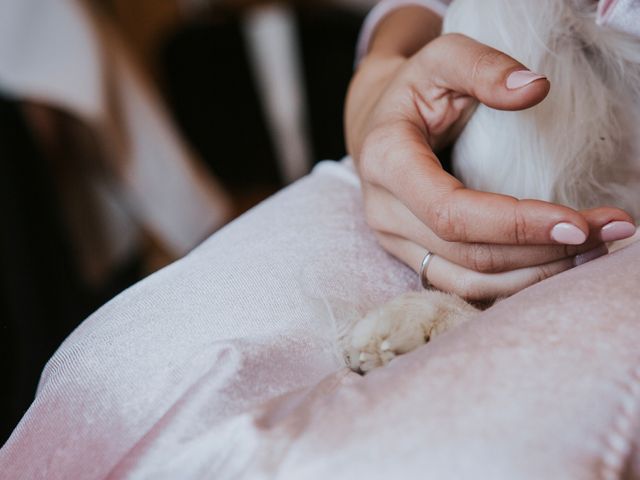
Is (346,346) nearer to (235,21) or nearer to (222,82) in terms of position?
(222,82)

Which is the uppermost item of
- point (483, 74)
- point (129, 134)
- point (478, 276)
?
point (483, 74)

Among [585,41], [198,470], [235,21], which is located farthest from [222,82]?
[198,470]

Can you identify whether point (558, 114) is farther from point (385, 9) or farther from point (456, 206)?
point (385, 9)

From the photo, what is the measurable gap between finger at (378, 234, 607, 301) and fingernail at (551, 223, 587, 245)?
5cm

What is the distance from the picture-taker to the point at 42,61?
1224 millimetres

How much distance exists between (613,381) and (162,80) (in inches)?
83.9

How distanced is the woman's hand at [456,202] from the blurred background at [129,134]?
34cm

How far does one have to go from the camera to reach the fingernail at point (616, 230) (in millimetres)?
442

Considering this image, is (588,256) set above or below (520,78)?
below

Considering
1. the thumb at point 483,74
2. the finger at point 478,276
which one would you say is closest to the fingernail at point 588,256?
the finger at point 478,276

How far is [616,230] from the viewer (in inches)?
17.4

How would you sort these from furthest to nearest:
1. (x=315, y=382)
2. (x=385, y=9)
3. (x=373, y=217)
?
(x=385, y=9)
(x=373, y=217)
(x=315, y=382)

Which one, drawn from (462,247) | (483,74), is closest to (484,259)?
(462,247)

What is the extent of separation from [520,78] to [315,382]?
22 cm
